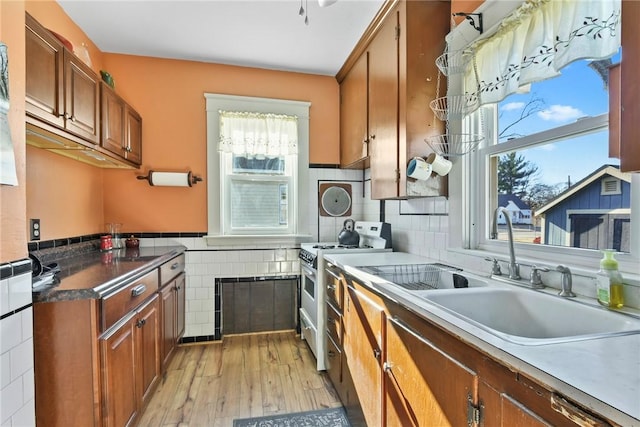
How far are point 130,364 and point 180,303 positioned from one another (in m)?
1.09

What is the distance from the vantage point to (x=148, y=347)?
1.93 m

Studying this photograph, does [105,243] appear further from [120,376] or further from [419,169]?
[419,169]

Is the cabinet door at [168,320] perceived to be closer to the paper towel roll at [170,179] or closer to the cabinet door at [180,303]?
the cabinet door at [180,303]

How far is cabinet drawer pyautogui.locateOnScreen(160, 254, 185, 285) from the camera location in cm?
225

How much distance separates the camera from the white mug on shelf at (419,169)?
1.85 metres

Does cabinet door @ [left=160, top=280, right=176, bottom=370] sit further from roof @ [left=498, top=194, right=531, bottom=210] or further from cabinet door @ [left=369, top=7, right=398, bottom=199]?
roof @ [left=498, top=194, right=531, bottom=210]

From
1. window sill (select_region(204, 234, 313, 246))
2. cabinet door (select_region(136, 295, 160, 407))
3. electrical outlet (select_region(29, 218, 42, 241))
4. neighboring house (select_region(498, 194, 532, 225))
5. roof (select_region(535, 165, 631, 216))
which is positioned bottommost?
cabinet door (select_region(136, 295, 160, 407))

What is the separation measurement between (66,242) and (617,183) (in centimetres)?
318

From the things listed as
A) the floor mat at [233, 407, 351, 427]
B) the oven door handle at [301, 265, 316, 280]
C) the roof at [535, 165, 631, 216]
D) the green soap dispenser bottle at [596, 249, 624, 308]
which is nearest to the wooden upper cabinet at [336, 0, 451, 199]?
the roof at [535, 165, 631, 216]

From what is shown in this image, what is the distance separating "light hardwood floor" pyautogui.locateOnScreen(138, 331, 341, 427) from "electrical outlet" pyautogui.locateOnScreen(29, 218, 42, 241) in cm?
130

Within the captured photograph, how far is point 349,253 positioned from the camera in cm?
238

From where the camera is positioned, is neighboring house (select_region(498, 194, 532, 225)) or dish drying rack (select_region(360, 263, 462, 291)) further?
dish drying rack (select_region(360, 263, 462, 291))

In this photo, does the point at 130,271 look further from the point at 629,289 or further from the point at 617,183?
the point at 617,183

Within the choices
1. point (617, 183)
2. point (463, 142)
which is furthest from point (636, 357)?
point (463, 142)
